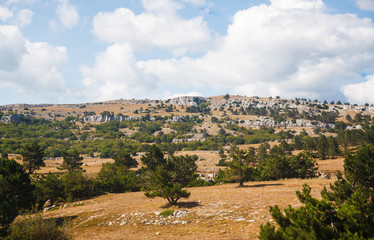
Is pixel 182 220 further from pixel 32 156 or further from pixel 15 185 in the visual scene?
pixel 32 156

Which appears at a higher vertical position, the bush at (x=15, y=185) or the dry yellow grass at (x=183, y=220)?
the bush at (x=15, y=185)

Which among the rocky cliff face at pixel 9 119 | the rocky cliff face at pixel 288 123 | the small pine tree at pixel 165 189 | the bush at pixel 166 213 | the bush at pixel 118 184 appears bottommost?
the bush at pixel 118 184

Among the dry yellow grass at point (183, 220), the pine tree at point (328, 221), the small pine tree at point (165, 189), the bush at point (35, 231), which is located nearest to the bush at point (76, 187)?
the dry yellow grass at point (183, 220)

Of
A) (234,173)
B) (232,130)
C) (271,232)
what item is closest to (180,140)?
(232,130)

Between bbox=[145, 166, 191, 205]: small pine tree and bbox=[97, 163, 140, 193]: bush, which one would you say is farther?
bbox=[97, 163, 140, 193]: bush

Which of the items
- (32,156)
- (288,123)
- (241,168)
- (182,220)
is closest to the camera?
(182,220)

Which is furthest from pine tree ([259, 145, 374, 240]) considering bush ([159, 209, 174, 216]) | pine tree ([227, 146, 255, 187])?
pine tree ([227, 146, 255, 187])

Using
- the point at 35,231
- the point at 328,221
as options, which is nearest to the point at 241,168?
the point at 328,221

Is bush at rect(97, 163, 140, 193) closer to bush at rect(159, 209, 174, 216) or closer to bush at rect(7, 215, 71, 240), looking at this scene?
bush at rect(159, 209, 174, 216)

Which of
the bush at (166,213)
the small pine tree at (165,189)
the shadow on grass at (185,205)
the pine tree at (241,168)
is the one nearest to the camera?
the bush at (166,213)

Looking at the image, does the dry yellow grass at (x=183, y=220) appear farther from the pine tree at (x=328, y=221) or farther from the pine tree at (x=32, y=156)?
the pine tree at (x=32, y=156)

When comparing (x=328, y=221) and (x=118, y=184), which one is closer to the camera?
(x=328, y=221)

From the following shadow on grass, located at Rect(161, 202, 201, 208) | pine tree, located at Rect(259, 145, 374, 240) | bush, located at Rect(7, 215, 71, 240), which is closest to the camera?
pine tree, located at Rect(259, 145, 374, 240)

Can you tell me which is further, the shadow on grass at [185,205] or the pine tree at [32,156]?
the pine tree at [32,156]
